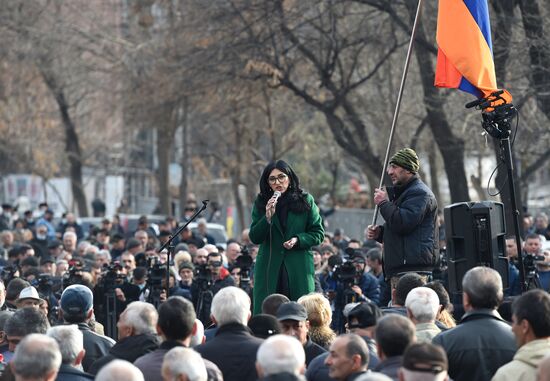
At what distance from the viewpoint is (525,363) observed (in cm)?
718

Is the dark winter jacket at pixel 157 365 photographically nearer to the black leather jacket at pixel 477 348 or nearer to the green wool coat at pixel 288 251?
the black leather jacket at pixel 477 348

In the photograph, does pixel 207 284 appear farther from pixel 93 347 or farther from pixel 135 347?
pixel 135 347

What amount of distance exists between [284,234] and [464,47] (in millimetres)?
2762

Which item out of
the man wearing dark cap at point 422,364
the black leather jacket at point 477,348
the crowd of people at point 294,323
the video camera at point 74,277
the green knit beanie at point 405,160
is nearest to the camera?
the man wearing dark cap at point 422,364

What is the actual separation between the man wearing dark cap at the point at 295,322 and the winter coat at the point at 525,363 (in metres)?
1.81

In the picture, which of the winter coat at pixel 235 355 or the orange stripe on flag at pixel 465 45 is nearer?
the winter coat at pixel 235 355

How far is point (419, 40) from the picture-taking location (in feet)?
72.7

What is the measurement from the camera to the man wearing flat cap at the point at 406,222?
429 inches

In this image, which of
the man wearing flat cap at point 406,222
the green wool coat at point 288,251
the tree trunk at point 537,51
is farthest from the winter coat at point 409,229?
the tree trunk at point 537,51

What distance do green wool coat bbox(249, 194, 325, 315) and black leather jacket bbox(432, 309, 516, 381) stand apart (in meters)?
3.28

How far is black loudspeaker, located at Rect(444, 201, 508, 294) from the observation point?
10508mm

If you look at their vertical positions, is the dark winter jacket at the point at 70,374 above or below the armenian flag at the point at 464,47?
below

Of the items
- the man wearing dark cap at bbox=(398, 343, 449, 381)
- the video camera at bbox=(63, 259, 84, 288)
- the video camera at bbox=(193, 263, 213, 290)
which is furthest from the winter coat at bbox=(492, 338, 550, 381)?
the video camera at bbox=(193, 263, 213, 290)

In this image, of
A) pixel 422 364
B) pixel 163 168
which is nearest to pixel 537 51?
pixel 422 364
